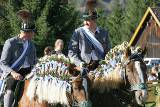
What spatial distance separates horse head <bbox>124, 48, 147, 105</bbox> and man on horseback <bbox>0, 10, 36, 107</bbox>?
1.81 meters

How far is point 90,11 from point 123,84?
5.19 feet

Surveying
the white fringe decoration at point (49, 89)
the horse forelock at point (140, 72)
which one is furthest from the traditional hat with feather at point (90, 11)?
the white fringe decoration at point (49, 89)

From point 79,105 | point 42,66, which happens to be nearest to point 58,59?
point 42,66

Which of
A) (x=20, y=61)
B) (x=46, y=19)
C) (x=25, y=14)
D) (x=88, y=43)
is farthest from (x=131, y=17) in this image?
(x=25, y=14)

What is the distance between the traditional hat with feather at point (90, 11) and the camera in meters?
10.3

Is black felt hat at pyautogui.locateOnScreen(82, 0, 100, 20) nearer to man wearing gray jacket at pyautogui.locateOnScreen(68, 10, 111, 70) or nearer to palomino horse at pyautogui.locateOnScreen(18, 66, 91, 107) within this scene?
man wearing gray jacket at pyautogui.locateOnScreen(68, 10, 111, 70)

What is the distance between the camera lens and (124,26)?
6506 centimetres

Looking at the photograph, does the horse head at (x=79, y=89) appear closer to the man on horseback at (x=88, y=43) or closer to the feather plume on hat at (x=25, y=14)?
the man on horseback at (x=88, y=43)

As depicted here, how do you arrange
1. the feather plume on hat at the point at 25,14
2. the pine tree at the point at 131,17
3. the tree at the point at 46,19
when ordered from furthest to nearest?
the pine tree at the point at 131,17 < the tree at the point at 46,19 < the feather plume on hat at the point at 25,14

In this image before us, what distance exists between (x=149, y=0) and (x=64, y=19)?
1217 inches

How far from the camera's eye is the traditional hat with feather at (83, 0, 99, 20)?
10.3 m

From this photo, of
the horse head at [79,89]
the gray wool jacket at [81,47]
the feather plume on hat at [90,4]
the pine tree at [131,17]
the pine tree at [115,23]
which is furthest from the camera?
the pine tree at [115,23]

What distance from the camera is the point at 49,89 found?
360 inches

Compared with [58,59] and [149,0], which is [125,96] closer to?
[58,59]
